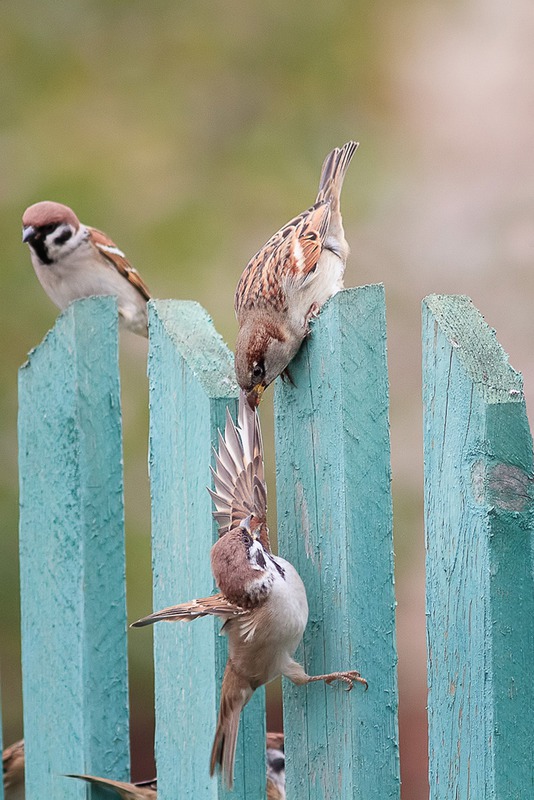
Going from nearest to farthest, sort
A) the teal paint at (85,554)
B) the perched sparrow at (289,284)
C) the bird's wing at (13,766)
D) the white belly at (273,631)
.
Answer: the white belly at (273,631) < the teal paint at (85,554) < the perched sparrow at (289,284) < the bird's wing at (13,766)

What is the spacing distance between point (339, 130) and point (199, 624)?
223 centimetres

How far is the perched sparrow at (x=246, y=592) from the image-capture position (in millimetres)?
2066

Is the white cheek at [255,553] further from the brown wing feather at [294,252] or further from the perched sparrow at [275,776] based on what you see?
the perched sparrow at [275,776]

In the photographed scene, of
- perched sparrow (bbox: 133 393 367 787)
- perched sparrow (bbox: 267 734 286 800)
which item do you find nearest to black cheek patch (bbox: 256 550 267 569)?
perched sparrow (bbox: 133 393 367 787)

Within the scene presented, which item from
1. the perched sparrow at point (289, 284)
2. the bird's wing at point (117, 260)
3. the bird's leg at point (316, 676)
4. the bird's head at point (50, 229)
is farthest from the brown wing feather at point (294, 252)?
the bird's leg at point (316, 676)

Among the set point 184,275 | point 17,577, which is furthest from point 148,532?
point 184,275

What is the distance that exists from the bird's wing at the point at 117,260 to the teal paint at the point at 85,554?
2014 mm

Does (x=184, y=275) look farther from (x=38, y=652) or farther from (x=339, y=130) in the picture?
(x=38, y=652)

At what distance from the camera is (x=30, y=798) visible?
105 inches

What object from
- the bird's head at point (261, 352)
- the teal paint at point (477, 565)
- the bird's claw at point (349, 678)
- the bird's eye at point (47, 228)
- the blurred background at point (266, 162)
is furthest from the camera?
the bird's eye at point (47, 228)

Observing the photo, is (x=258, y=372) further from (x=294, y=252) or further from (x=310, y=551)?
(x=294, y=252)

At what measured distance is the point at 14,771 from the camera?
10.5 feet

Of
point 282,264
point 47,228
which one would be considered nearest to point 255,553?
point 282,264

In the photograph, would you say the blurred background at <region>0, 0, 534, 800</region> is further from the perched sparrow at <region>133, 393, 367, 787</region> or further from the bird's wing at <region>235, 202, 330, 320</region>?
the perched sparrow at <region>133, 393, 367, 787</region>
